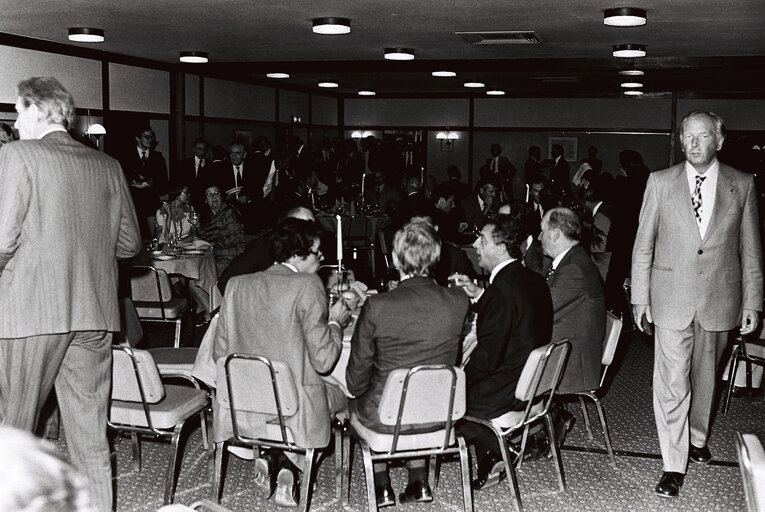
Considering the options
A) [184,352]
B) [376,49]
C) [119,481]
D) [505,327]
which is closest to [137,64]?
[376,49]

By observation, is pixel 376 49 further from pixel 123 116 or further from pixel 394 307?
pixel 394 307

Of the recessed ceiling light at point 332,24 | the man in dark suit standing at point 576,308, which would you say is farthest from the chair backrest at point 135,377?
the recessed ceiling light at point 332,24

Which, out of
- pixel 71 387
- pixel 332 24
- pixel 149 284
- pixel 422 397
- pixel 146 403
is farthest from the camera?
pixel 332 24

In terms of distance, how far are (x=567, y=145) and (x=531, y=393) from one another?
14708 millimetres

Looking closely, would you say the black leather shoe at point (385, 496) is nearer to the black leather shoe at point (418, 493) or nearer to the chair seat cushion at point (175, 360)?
the black leather shoe at point (418, 493)

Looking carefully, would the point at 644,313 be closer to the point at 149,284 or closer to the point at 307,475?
the point at 307,475

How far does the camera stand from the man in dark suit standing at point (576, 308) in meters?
Result: 4.61

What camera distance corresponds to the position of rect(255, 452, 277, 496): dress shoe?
433 centimetres

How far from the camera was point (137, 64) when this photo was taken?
1052 centimetres

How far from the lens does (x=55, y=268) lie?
3.24 metres

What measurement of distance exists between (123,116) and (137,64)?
24.0 inches

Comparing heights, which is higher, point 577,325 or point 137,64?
Answer: point 137,64

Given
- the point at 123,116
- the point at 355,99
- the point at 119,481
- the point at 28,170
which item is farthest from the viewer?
the point at 355,99

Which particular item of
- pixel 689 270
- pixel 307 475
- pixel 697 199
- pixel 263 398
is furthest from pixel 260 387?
pixel 697 199
